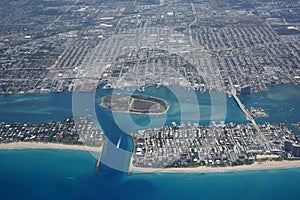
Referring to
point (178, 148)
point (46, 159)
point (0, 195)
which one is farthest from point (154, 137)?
point (0, 195)

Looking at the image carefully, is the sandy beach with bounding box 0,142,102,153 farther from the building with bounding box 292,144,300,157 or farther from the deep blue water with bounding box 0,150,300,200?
the building with bounding box 292,144,300,157

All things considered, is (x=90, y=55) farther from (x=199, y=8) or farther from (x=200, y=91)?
(x=199, y=8)

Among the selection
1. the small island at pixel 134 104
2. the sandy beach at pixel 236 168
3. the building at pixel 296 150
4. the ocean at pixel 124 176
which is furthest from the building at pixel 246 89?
the sandy beach at pixel 236 168

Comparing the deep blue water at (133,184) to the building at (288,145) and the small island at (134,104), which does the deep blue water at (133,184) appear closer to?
the building at (288,145)

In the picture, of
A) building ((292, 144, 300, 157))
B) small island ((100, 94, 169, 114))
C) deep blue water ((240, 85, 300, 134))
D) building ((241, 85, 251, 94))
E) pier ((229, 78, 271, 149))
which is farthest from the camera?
building ((241, 85, 251, 94))

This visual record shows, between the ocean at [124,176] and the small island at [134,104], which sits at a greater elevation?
the small island at [134,104]

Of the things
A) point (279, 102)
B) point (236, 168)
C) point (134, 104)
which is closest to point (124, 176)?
point (236, 168)

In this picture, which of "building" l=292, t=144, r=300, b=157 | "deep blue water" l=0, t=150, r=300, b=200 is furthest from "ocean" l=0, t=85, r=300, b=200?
"building" l=292, t=144, r=300, b=157
